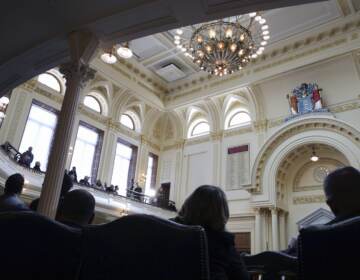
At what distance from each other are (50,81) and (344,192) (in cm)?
1279

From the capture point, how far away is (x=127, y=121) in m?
15.5

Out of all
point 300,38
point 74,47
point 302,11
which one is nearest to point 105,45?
point 74,47

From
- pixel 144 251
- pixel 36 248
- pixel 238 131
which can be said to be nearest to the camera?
pixel 144 251

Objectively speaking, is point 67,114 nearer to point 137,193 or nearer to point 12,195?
point 12,195

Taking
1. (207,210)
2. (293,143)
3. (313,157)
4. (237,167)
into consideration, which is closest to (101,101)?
(237,167)

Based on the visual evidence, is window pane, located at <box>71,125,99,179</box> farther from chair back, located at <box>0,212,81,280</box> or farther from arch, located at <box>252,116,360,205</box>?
chair back, located at <box>0,212,81,280</box>

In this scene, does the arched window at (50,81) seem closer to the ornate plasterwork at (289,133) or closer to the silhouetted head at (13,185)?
the ornate plasterwork at (289,133)

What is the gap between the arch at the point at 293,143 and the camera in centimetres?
1062

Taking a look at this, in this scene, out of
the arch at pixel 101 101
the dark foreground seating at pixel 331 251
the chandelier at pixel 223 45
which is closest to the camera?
the dark foreground seating at pixel 331 251

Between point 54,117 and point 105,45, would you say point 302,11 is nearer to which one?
point 105,45

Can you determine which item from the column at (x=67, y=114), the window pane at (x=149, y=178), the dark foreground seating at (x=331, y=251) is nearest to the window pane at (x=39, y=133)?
the window pane at (x=149, y=178)

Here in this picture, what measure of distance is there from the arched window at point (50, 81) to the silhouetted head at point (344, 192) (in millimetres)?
12435

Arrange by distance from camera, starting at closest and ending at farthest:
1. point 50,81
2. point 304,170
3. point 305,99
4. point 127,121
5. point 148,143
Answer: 1. point 305,99
2. point 304,170
3. point 50,81
4. point 127,121
5. point 148,143

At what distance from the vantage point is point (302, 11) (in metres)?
10.9
